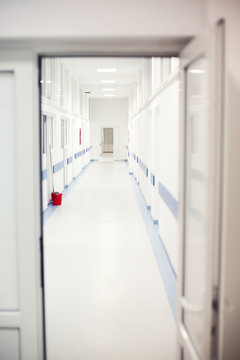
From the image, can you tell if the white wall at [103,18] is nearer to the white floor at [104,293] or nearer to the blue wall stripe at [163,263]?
the white floor at [104,293]

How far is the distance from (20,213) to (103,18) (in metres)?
1.26

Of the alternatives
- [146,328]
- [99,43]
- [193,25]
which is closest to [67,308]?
[146,328]

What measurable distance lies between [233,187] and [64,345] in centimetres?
193

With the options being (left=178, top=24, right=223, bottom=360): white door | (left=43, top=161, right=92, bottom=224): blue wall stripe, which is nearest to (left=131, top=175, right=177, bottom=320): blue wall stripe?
(left=178, top=24, right=223, bottom=360): white door

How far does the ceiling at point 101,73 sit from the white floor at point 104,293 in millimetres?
3873

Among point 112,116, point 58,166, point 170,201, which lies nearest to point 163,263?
point 170,201

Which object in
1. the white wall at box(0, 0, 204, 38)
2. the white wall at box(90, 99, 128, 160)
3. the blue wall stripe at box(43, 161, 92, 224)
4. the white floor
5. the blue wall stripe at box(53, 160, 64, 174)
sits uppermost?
the white wall at box(90, 99, 128, 160)

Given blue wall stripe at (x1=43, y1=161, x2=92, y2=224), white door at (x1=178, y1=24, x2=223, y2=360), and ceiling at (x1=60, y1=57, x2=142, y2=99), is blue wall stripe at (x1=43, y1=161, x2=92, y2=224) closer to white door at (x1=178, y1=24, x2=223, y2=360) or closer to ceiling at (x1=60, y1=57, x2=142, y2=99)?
ceiling at (x1=60, y1=57, x2=142, y2=99)

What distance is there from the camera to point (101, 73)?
499 inches

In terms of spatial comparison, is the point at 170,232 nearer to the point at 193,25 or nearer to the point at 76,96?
the point at 193,25

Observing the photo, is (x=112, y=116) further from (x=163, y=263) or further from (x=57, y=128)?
(x=163, y=263)

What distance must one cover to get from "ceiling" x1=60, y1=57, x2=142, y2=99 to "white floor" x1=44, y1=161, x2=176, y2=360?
12.7 ft

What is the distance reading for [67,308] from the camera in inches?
146

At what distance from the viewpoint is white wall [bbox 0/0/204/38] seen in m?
2.18
